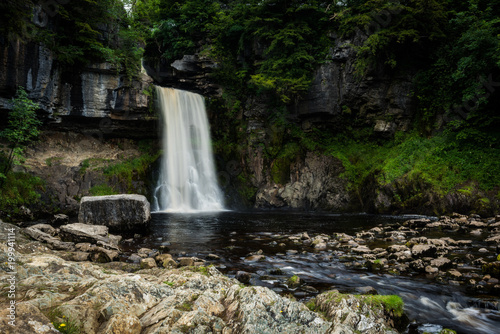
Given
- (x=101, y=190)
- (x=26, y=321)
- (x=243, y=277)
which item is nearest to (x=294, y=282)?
(x=243, y=277)

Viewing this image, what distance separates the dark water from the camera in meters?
3.84

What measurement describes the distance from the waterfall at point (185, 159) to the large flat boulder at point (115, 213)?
9655 mm

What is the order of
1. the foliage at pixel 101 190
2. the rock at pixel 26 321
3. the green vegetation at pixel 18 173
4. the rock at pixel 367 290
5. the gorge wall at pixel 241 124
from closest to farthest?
the rock at pixel 26 321 → the rock at pixel 367 290 → the green vegetation at pixel 18 173 → the gorge wall at pixel 241 124 → the foliage at pixel 101 190

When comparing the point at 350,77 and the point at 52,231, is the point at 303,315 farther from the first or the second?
the point at 350,77

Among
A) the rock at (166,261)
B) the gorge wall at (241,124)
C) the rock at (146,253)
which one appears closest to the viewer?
the rock at (166,261)

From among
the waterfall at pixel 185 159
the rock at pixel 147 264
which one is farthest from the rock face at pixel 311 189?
the rock at pixel 147 264

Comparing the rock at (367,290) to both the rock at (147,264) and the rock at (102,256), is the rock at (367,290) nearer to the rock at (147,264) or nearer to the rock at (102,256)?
the rock at (147,264)

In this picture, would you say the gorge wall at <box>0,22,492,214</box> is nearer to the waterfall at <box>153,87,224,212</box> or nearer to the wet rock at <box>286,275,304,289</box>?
the waterfall at <box>153,87,224,212</box>

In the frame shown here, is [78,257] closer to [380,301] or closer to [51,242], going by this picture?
[51,242]

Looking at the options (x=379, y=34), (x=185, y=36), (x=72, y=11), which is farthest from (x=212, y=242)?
(x=185, y=36)

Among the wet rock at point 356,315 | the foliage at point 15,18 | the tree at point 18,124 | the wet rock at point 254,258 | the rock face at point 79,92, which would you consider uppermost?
the foliage at point 15,18

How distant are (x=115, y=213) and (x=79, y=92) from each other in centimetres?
A: 1231

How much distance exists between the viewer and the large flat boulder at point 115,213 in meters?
10.0

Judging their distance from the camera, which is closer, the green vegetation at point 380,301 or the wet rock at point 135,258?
the green vegetation at point 380,301
